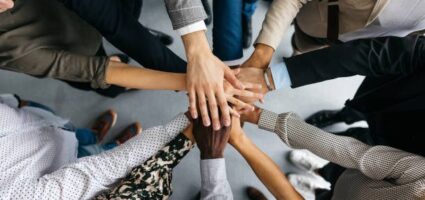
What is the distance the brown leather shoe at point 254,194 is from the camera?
1.49 m

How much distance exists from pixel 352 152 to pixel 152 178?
1.70 feet

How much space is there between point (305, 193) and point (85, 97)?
3.64 ft

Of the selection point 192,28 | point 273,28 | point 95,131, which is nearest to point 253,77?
point 273,28

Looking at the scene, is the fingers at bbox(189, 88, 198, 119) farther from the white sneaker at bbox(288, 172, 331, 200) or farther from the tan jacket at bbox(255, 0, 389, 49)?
the white sneaker at bbox(288, 172, 331, 200)

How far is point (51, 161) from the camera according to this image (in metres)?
1.02

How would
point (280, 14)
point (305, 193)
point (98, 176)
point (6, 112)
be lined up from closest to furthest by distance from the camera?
point (98, 176) → point (6, 112) → point (280, 14) → point (305, 193)

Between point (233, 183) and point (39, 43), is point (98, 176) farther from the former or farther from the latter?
point (233, 183)

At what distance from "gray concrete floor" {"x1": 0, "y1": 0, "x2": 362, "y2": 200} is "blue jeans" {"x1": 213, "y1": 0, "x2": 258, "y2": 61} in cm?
50

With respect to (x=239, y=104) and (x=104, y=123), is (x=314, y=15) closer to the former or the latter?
(x=239, y=104)

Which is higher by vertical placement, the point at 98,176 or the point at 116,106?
the point at 98,176

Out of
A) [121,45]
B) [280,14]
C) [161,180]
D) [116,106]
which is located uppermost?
[280,14]

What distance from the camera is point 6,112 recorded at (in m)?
0.98

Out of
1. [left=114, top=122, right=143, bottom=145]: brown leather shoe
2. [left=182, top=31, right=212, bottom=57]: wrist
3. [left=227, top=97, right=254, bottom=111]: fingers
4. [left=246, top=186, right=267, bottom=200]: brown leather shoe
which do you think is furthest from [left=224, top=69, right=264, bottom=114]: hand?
[left=114, top=122, right=143, bottom=145]: brown leather shoe

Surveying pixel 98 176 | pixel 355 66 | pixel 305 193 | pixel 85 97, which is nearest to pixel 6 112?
pixel 98 176
